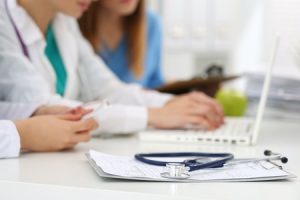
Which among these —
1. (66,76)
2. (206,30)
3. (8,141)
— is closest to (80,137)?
(8,141)

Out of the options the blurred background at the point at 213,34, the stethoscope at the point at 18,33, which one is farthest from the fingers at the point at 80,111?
the blurred background at the point at 213,34

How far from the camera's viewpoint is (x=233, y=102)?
156cm

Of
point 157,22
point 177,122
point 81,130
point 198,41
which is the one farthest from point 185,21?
point 81,130

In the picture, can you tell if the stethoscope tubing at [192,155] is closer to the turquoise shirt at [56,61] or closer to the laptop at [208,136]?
the laptop at [208,136]

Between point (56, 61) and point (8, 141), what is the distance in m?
0.47

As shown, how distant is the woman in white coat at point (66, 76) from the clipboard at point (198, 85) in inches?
4.2

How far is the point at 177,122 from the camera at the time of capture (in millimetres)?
1162

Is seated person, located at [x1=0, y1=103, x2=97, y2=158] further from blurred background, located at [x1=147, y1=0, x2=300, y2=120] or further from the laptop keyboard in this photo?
blurred background, located at [x1=147, y1=0, x2=300, y2=120]

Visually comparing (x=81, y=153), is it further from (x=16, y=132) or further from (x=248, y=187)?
(x=248, y=187)

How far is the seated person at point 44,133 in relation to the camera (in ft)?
2.81

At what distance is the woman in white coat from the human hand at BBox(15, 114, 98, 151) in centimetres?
15

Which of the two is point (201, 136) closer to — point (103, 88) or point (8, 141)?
point (8, 141)

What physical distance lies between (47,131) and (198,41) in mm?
1959

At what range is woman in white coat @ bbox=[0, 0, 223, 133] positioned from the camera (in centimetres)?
108
